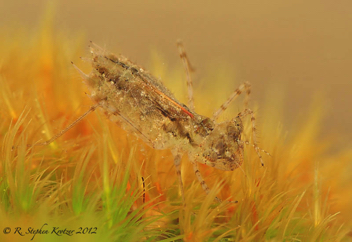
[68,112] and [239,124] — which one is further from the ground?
[68,112]

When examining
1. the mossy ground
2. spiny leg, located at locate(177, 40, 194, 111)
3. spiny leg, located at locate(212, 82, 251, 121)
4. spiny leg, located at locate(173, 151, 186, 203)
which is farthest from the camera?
spiny leg, located at locate(177, 40, 194, 111)

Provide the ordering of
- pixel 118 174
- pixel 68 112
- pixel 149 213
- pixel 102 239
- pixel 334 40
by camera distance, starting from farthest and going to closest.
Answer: pixel 334 40 → pixel 68 112 → pixel 149 213 → pixel 118 174 → pixel 102 239

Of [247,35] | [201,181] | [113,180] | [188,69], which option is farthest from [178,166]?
[247,35]

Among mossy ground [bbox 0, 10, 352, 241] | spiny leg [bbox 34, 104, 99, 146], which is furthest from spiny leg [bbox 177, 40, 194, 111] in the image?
spiny leg [bbox 34, 104, 99, 146]

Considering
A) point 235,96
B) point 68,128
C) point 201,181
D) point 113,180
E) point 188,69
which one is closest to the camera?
point 113,180

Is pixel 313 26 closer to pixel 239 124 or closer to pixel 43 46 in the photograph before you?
pixel 239 124

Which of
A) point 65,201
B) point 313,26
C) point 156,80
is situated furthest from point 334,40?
point 65,201

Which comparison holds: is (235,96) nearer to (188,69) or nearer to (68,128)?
(188,69)

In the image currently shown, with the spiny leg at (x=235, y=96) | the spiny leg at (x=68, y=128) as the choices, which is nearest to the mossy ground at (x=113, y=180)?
the spiny leg at (x=68, y=128)

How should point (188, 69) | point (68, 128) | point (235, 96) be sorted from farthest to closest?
point (188, 69)
point (235, 96)
point (68, 128)

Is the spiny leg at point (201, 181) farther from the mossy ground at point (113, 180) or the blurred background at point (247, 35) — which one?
the blurred background at point (247, 35)

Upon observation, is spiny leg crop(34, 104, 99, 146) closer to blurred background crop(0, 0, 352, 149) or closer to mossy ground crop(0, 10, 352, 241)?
mossy ground crop(0, 10, 352, 241)
